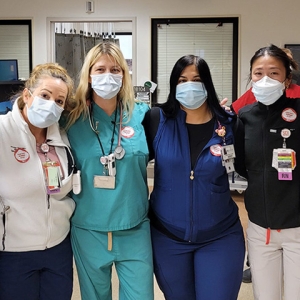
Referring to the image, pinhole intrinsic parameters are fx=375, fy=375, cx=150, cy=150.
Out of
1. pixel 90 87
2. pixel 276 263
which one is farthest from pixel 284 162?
pixel 90 87

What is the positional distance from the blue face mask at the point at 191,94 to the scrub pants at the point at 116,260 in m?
0.62

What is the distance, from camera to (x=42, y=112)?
1645 mm

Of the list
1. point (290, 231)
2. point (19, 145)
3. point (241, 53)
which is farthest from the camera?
point (241, 53)

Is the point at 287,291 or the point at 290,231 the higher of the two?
the point at 290,231

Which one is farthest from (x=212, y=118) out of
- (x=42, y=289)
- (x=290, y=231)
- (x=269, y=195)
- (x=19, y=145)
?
(x=42, y=289)

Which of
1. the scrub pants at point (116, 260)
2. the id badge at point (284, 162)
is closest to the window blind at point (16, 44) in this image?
the scrub pants at point (116, 260)

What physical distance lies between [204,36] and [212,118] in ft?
13.1

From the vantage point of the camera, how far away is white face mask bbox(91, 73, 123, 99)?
1784 mm

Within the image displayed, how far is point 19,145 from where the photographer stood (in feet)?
5.24

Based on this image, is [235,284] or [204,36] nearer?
[235,284]

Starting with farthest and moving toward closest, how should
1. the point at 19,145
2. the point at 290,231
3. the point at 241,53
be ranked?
the point at 241,53
the point at 290,231
the point at 19,145

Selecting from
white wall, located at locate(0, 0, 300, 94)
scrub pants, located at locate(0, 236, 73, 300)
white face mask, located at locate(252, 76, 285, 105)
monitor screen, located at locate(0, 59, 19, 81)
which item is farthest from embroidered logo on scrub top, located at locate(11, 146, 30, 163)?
white wall, located at locate(0, 0, 300, 94)

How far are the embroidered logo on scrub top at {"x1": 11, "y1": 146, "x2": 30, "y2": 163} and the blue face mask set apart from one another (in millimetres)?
742

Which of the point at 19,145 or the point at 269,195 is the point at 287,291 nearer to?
the point at 269,195
